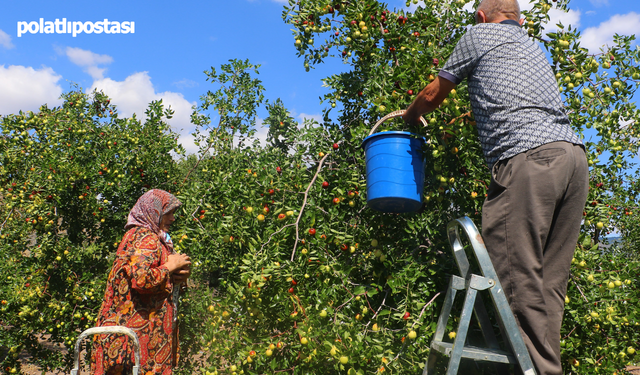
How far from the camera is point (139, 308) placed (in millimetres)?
2488

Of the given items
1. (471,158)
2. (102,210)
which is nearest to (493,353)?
(471,158)

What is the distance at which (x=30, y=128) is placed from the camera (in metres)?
5.05

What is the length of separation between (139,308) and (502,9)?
240cm

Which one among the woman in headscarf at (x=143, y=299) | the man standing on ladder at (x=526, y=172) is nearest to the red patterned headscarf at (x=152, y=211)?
the woman in headscarf at (x=143, y=299)

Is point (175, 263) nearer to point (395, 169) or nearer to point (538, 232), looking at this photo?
point (395, 169)

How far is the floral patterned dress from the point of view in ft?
7.79

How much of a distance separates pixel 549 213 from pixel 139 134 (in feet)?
13.4

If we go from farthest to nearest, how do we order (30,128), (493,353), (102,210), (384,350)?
(30,128) → (102,210) → (384,350) → (493,353)

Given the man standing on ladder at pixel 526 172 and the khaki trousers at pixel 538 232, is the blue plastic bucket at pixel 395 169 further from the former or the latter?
the khaki trousers at pixel 538 232

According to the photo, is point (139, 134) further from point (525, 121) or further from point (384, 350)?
point (525, 121)

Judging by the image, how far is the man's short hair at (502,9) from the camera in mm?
1854

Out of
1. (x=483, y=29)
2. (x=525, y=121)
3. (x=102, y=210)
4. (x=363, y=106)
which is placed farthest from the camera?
(x=102, y=210)

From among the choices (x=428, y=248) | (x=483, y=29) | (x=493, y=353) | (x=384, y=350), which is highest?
(x=483, y=29)

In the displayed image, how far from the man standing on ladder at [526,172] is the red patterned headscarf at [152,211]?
1.79 meters
